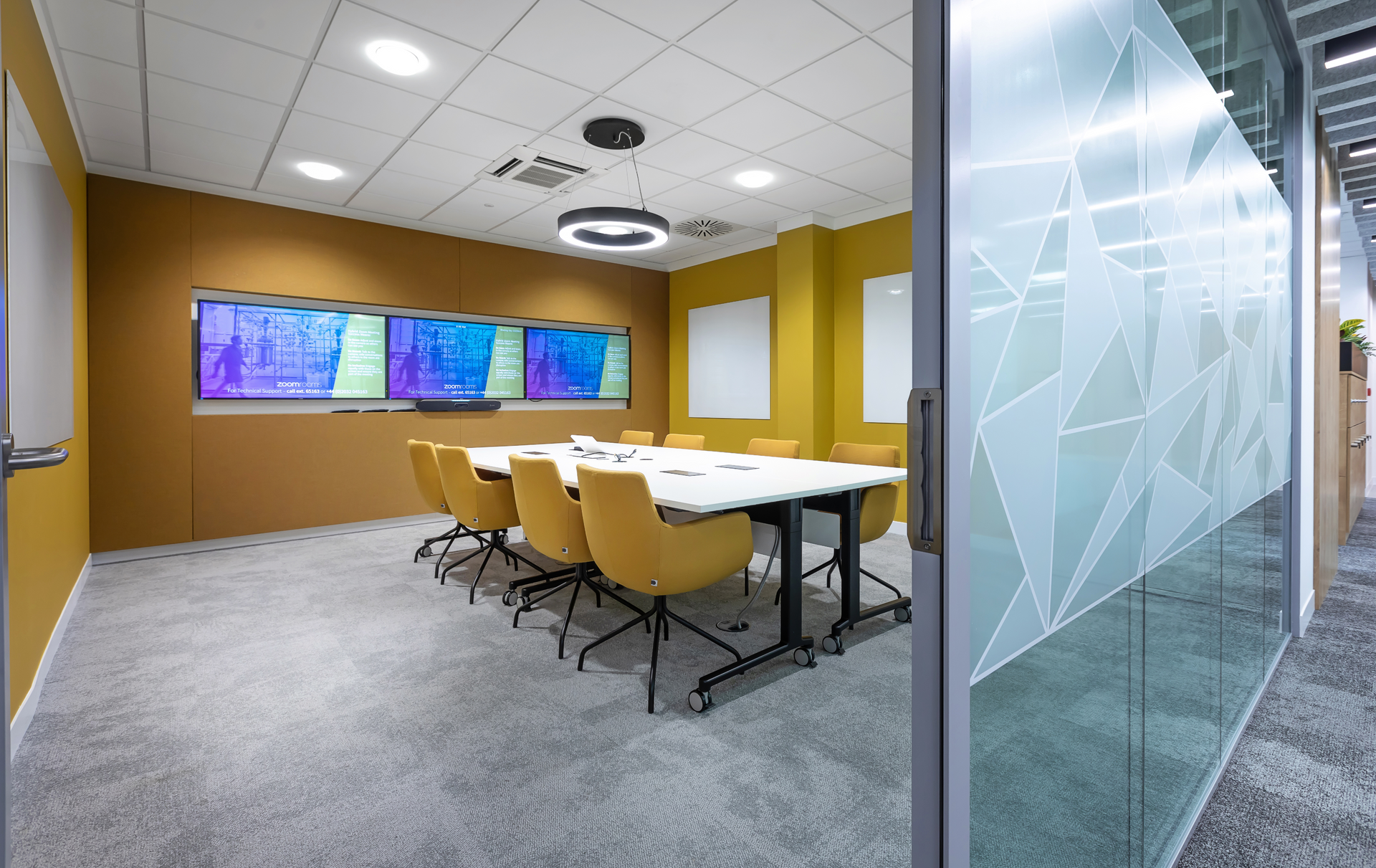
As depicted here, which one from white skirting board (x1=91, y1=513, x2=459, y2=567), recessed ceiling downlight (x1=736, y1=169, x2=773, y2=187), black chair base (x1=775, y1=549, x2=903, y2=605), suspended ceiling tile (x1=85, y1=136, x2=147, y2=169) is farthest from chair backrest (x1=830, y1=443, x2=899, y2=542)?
suspended ceiling tile (x1=85, y1=136, x2=147, y2=169)

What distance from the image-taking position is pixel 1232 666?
90.6 inches

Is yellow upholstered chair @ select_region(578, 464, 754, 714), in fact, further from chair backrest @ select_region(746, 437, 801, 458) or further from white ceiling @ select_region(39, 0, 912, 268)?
white ceiling @ select_region(39, 0, 912, 268)

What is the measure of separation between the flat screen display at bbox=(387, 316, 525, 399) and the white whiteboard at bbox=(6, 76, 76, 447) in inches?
113

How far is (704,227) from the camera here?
22.5 feet

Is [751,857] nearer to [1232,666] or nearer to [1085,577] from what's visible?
[1085,577]

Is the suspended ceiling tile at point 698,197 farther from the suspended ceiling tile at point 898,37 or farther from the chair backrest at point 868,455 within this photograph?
the chair backrest at point 868,455

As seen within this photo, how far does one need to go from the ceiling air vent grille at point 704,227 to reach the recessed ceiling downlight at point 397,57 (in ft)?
11.0

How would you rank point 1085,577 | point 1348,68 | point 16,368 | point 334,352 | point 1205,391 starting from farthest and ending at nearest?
point 334,352 → point 1348,68 → point 16,368 → point 1205,391 → point 1085,577

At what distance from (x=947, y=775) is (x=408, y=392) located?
21.4ft

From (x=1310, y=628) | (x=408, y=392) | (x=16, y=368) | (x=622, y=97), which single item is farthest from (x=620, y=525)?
(x=408, y=392)

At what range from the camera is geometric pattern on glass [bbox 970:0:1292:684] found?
1.05 meters

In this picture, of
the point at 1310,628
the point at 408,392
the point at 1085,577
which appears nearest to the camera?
the point at 1085,577

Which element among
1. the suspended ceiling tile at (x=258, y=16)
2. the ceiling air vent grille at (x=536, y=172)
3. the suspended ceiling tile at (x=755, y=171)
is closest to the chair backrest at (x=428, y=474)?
the ceiling air vent grille at (x=536, y=172)

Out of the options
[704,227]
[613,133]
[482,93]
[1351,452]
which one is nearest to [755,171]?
[613,133]
